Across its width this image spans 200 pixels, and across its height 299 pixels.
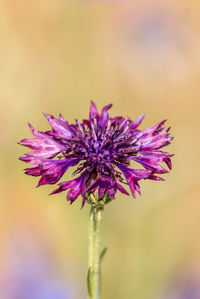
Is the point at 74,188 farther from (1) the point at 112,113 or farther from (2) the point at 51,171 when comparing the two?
(1) the point at 112,113

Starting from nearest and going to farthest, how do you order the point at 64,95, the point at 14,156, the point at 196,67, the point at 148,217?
the point at 148,217 → the point at 14,156 → the point at 64,95 → the point at 196,67

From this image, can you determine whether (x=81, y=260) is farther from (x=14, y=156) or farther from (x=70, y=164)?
(x=70, y=164)

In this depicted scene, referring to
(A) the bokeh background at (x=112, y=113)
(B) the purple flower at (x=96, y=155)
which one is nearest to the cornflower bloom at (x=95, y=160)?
(B) the purple flower at (x=96, y=155)

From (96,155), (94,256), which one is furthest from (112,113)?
(94,256)

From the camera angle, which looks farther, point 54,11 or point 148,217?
point 54,11

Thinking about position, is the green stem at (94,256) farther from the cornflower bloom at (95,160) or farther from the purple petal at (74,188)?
the purple petal at (74,188)

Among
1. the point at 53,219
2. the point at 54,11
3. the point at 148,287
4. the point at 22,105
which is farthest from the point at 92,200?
the point at 54,11
